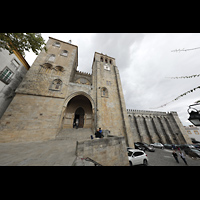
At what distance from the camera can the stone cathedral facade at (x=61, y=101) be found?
7.06 metres

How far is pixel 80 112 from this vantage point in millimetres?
13094

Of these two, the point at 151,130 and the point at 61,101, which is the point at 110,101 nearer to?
the point at 61,101

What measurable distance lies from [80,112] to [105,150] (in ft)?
30.5

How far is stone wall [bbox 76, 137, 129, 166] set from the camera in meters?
Result: 3.96

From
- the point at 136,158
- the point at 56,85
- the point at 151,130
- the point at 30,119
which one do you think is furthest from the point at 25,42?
the point at 151,130

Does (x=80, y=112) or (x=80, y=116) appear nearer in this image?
(x=80, y=116)

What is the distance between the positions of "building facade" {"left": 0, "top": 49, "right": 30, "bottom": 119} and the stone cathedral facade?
3.66 feet

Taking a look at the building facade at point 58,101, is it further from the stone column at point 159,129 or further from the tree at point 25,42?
the stone column at point 159,129

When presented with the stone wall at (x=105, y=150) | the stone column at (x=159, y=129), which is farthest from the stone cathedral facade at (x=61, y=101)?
the stone column at (x=159, y=129)

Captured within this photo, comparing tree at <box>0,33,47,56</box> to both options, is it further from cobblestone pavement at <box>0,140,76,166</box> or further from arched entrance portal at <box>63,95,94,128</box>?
arched entrance portal at <box>63,95,94,128</box>

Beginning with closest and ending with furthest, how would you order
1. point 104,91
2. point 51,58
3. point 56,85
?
point 56,85, point 51,58, point 104,91
